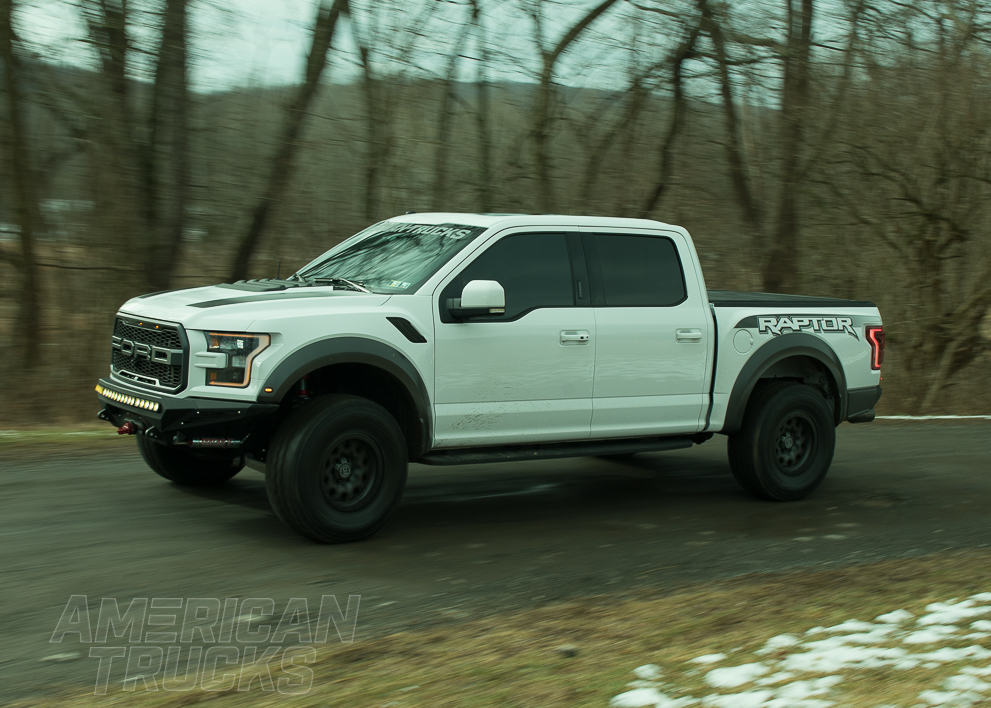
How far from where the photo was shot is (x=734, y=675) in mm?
4195

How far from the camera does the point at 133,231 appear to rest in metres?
12.9

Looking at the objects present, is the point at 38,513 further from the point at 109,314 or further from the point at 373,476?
the point at 109,314

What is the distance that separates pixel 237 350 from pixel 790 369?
454cm

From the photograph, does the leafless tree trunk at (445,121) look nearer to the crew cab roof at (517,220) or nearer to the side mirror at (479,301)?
the crew cab roof at (517,220)

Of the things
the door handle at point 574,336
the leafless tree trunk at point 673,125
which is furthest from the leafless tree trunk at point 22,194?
the leafless tree trunk at point 673,125

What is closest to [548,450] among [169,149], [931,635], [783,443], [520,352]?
[520,352]

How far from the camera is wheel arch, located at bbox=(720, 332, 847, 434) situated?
773 centimetres

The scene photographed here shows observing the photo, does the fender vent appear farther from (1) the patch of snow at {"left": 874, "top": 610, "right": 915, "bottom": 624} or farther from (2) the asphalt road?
(1) the patch of snow at {"left": 874, "top": 610, "right": 915, "bottom": 624}

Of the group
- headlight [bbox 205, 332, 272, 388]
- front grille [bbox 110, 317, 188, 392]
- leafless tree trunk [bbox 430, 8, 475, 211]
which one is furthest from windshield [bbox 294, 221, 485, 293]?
leafless tree trunk [bbox 430, 8, 475, 211]

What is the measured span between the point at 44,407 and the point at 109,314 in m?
1.44

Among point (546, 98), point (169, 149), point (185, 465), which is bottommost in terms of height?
point (185, 465)

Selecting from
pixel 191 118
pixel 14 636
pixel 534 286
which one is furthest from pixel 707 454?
pixel 191 118

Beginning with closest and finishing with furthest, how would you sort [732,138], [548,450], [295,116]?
[548,450] → [295,116] → [732,138]

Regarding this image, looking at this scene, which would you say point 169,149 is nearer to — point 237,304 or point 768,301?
point 237,304
